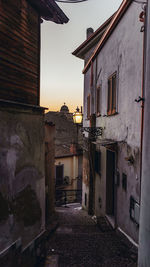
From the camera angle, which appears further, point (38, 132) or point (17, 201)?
point (38, 132)

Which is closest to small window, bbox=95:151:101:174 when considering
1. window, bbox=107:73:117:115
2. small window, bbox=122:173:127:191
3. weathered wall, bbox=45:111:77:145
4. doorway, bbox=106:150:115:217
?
doorway, bbox=106:150:115:217

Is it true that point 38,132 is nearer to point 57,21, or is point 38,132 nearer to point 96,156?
point 57,21

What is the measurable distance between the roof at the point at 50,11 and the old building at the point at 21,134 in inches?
1.3

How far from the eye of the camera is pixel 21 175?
5250 mm

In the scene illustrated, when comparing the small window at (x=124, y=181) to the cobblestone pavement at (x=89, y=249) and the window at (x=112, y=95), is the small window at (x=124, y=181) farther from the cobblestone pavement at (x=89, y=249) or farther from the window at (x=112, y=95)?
the window at (x=112, y=95)

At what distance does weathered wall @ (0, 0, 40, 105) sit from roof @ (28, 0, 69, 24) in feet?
0.79

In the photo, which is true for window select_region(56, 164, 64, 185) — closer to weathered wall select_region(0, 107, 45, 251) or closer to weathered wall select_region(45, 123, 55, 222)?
weathered wall select_region(45, 123, 55, 222)

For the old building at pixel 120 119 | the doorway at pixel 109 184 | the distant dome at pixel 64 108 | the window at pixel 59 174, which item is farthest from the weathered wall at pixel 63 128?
the doorway at pixel 109 184

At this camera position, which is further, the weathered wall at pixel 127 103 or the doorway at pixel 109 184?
the doorway at pixel 109 184

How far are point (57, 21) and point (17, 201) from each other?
6718 mm

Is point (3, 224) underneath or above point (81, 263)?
above

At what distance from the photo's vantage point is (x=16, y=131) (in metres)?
5.07

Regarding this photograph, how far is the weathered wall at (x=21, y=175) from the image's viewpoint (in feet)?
15.1

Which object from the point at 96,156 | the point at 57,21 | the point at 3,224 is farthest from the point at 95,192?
the point at 57,21
